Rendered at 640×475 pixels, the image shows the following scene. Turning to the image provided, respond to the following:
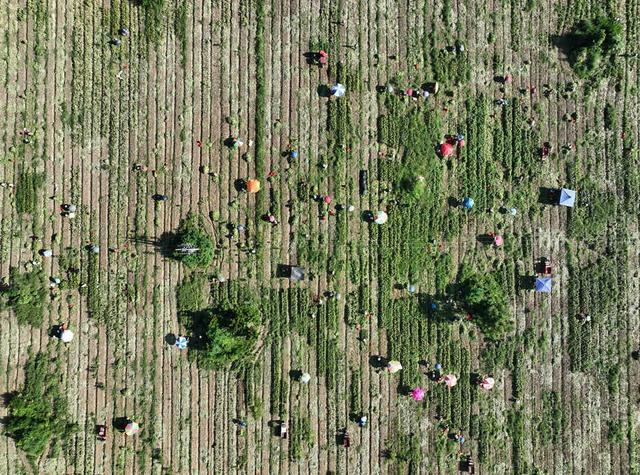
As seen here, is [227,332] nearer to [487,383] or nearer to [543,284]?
[487,383]

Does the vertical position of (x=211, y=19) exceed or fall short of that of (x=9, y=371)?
it exceeds it

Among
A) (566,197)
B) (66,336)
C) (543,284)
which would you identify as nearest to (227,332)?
(66,336)

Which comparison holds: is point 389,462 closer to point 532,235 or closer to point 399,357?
point 399,357

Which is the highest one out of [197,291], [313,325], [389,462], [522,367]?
[197,291]

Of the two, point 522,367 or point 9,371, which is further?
point 522,367

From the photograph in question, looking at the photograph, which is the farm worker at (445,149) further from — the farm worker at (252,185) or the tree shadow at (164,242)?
the tree shadow at (164,242)

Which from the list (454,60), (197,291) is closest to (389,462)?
(197,291)

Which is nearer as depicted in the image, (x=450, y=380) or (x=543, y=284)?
(x=450, y=380)
